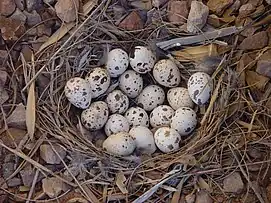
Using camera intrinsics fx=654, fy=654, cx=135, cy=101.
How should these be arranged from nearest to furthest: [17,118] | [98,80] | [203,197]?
[203,197] < [17,118] < [98,80]

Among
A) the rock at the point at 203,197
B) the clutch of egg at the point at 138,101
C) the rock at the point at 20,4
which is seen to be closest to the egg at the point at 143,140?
the clutch of egg at the point at 138,101

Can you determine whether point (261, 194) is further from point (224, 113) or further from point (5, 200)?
point (5, 200)

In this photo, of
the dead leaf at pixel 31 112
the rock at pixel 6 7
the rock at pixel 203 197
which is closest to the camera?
the rock at pixel 203 197

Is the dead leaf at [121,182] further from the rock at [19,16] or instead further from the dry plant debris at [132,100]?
the rock at [19,16]

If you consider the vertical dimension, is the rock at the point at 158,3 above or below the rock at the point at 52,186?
above

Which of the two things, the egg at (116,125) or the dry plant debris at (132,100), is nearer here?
the dry plant debris at (132,100)

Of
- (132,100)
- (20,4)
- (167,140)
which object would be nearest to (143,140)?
(167,140)

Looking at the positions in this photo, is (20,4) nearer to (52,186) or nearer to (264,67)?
(52,186)
